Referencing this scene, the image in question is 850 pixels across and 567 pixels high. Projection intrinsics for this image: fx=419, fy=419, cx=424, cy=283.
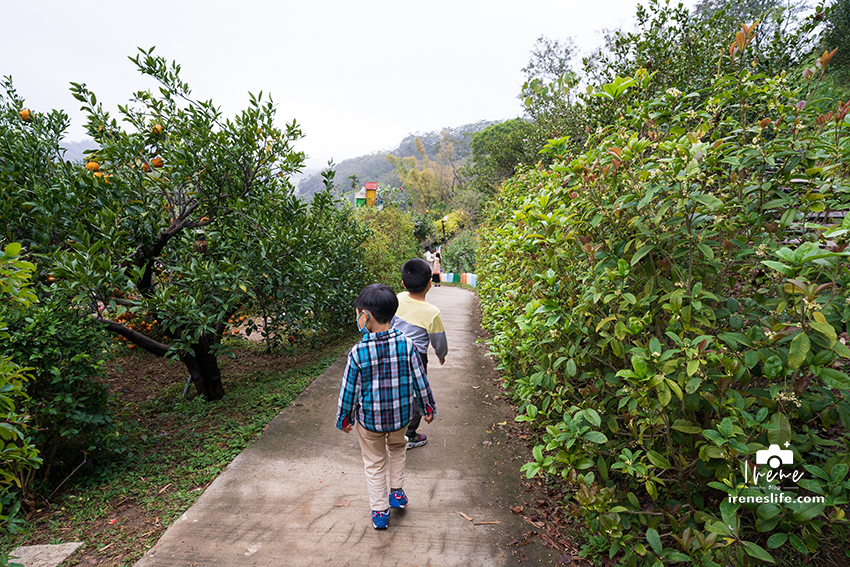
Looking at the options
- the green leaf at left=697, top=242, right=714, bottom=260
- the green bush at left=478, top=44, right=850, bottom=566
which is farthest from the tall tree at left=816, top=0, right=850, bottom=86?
the green leaf at left=697, top=242, right=714, bottom=260

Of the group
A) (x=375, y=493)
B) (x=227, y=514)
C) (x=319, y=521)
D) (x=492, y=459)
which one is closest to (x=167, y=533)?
(x=227, y=514)

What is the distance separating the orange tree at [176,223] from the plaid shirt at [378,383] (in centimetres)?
183

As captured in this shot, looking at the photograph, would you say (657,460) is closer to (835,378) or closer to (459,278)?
(835,378)

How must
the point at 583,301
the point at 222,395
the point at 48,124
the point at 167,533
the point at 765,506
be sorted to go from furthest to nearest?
1. the point at 222,395
2. the point at 48,124
3. the point at 167,533
4. the point at 583,301
5. the point at 765,506

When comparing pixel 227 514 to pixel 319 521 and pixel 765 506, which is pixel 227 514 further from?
pixel 765 506

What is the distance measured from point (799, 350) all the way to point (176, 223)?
16.0ft

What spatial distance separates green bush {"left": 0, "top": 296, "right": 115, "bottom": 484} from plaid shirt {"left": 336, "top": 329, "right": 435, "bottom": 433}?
205cm

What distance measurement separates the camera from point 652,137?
7.41 ft

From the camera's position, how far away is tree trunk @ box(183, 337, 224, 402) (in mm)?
4628

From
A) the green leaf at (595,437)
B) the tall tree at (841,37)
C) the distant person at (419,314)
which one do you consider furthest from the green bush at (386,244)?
the tall tree at (841,37)

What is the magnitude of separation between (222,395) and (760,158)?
17.0 feet

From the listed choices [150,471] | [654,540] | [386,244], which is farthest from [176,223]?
[386,244]

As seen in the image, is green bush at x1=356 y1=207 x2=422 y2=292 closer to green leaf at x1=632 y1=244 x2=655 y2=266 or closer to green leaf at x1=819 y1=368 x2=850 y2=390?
green leaf at x1=632 y1=244 x2=655 y2=266

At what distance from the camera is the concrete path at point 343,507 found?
2354mm
